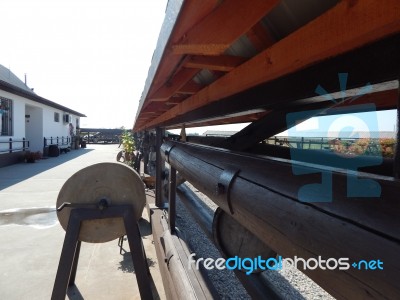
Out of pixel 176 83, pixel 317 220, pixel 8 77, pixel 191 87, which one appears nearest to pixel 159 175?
pixel 191 87

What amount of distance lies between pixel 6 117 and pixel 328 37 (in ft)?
53.4

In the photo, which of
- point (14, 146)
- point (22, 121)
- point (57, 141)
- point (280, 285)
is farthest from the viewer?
point (57, 141)

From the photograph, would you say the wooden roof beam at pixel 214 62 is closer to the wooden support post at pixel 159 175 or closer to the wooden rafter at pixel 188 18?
the wooden rafter at pixel 188 18

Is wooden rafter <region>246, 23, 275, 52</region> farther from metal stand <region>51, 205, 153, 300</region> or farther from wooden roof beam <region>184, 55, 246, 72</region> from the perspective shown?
metal stand <region>51, 205, 153, 300</region>

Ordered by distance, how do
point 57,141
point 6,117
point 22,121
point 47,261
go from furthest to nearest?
point 57,141
point 22,121
point 6,117
point 47,261

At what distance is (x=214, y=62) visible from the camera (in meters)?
1.52

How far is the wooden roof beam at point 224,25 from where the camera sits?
908 mm

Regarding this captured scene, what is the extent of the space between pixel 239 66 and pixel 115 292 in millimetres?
3059

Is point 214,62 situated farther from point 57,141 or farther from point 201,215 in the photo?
point 57,141

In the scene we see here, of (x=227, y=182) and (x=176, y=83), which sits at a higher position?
(x=176, y=83)

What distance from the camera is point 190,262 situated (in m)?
2.75

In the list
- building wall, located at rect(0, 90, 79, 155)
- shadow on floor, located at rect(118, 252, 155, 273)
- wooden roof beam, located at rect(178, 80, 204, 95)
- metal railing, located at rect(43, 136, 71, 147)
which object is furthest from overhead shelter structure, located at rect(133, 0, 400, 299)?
metal railing, located at rect(43, 136, 71, 147)

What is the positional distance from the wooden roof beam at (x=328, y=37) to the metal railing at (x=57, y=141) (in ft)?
68.1

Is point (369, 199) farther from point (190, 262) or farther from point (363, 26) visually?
point (190, 262)
